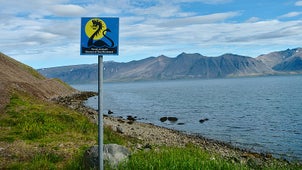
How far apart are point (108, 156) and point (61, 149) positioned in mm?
4669

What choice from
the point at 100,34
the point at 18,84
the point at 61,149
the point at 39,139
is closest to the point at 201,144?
the point at 39,139

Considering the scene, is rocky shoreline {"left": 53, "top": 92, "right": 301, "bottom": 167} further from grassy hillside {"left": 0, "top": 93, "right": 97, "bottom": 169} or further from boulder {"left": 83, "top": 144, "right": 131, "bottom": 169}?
boulder {"left": 83, "top": 144, "right": 131, "bottom": 169}

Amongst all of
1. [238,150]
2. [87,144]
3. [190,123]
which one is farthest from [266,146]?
[87,144]

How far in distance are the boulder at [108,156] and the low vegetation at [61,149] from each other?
1.09 feet

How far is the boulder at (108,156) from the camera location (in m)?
11.2

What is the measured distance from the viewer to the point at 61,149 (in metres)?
15.4

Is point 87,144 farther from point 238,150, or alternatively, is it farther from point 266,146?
point 266,146

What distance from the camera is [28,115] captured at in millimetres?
23875

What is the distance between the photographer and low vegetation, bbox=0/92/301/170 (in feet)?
36.2

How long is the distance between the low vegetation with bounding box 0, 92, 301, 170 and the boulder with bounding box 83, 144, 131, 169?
333 mm

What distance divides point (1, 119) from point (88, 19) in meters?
15.9

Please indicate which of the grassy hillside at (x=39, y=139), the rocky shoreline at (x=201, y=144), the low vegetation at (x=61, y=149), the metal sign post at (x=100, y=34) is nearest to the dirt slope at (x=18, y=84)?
the grassy hillside at (x=39, y=139)

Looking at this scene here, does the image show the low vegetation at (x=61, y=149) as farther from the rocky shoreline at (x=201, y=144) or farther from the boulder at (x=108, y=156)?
the rocky shoreline at (x=201, y=144)

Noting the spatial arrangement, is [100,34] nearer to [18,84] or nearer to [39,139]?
[39,139]
